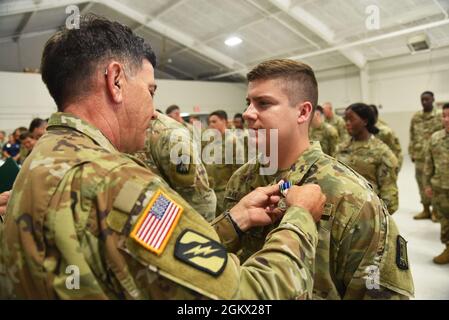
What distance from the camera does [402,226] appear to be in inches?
185

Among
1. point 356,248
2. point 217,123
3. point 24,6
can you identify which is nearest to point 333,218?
point 356,248

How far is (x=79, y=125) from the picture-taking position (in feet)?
3.01

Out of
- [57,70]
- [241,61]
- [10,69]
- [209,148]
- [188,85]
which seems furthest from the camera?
[188,85]

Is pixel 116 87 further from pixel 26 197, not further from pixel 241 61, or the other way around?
pixel 241 61

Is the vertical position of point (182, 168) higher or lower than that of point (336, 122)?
lower

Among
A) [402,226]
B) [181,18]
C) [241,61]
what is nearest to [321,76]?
[241,61]

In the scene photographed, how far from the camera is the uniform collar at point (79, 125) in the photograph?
0.92 metres

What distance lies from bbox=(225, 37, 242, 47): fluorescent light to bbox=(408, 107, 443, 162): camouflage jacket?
5.79m

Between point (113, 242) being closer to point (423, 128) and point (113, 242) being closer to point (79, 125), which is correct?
point (79, 125)

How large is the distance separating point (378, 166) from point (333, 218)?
7.88 ft

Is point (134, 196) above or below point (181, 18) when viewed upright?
below

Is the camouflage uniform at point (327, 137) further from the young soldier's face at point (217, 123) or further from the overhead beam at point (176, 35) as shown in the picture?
the overhead beam at point (176, 35)
